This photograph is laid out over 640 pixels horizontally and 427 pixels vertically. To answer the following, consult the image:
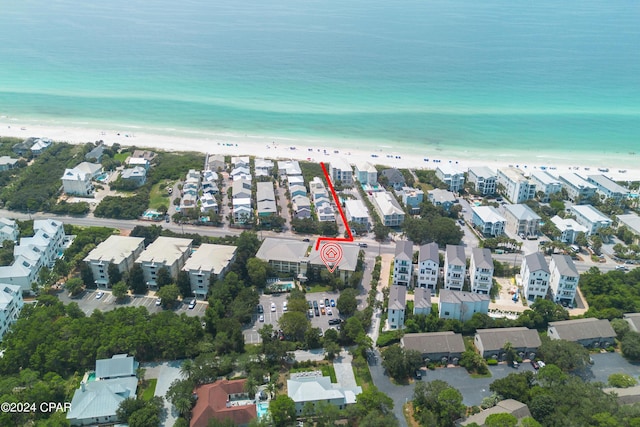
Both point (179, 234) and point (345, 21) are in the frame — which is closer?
point (179, 234)

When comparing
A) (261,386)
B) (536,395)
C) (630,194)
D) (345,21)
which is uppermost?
(345,21)

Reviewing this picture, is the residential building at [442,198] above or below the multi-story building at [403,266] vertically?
above

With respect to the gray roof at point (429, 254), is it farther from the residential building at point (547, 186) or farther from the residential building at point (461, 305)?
the residential building at point (547, 186)

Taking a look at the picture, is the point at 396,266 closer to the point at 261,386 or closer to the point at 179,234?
the point at 261,386

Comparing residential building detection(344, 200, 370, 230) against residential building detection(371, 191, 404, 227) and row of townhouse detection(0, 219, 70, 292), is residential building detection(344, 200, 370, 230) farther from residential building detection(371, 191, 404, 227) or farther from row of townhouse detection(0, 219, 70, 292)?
row of townhouse detection(0, 219, 70, 292)

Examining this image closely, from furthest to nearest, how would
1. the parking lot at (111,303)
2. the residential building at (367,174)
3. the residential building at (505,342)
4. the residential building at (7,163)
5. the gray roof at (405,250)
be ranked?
the residential building at (7,163)
the residential building at (367,174)
the gray roof at (405,250)
the parking lot at (111,303)
the residential building at (505,342)

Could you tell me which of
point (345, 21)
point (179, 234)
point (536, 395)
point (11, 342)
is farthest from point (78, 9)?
point (536, 395)

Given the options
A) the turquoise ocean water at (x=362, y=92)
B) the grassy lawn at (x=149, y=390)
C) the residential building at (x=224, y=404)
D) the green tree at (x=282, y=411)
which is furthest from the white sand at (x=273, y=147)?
the green tree at (x=282, y=411)
